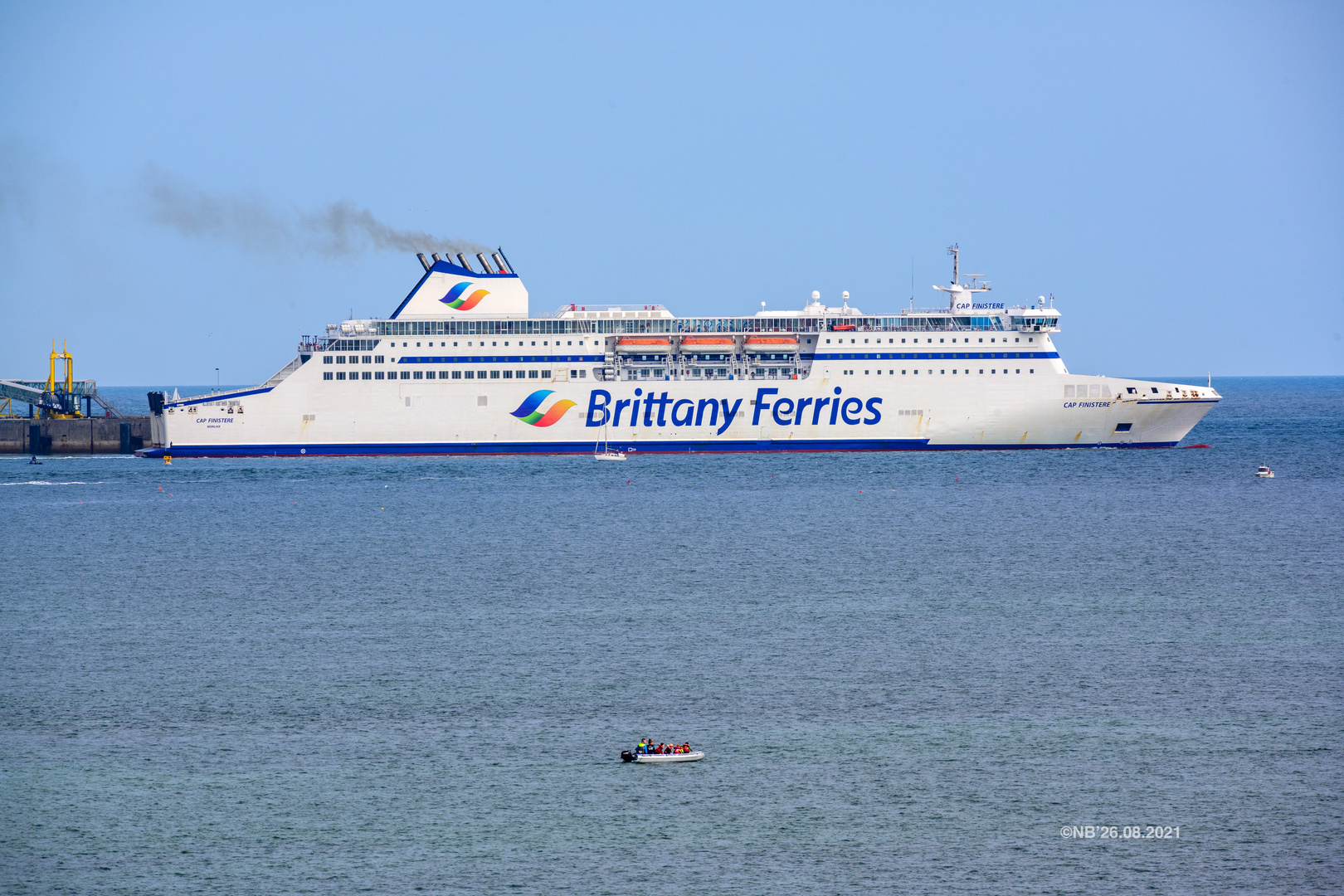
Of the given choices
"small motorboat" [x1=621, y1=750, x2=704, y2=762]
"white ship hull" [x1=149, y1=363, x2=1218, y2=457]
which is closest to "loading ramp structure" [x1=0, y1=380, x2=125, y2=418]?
"white ship hull" [x1=149, y1=363, x2=1218, y2=457]

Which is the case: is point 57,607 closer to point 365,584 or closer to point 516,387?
point 365,584

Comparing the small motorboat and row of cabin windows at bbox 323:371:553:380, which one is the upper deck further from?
the small motorboat

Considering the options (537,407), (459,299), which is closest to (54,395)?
(459,299)

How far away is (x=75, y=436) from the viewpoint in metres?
87.6

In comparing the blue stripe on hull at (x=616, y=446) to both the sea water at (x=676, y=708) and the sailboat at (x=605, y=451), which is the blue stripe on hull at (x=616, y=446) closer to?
the sailboat at (x=605, y=451)

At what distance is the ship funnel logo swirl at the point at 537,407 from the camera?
242 feet

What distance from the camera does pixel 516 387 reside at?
7356 cm

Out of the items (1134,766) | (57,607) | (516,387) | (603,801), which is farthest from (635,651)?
(516,387)

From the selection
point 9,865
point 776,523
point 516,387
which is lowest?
point 9,865

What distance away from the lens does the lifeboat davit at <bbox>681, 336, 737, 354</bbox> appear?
73.7 meters

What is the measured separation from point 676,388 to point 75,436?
1752 inches

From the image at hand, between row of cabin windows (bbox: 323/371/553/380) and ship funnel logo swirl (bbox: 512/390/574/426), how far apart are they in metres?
1.03

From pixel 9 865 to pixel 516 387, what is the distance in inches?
2149

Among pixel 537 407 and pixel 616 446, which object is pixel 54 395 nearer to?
pixel 537 407
